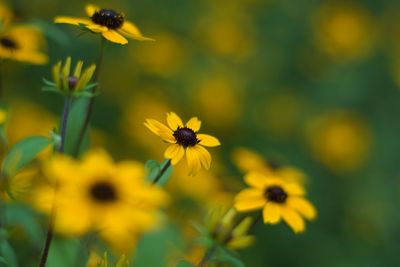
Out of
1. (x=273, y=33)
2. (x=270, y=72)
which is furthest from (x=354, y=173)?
(x=273, y=33)

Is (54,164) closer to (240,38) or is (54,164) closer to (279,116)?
(279,116)

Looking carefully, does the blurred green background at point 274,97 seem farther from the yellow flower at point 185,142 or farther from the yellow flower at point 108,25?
the yellow flower at point 185,142

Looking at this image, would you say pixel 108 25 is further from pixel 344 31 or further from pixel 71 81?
pixel 344 31

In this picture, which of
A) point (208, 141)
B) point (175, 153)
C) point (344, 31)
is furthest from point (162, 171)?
point (344, 31)

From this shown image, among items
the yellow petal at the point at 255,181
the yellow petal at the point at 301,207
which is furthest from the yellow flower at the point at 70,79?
the yellow petal at the point at 301,207

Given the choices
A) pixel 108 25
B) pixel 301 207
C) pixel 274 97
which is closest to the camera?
pixel 108 25

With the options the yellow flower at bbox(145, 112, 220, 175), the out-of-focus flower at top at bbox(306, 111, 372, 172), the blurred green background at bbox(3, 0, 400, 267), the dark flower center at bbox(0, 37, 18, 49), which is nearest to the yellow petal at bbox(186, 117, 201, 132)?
the yellow flower at bbox(145, 112, 220, 175)

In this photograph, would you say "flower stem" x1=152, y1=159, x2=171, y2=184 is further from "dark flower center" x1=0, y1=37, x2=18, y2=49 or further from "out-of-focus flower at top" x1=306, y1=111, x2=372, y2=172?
"out-of-focus flower at top" x1=306, y1=111, x2=372, y2=172
